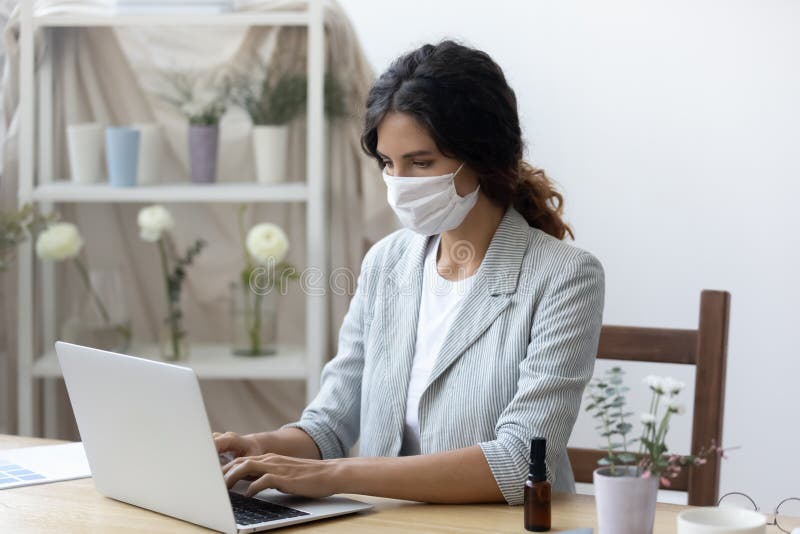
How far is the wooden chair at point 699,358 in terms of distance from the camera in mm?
1617

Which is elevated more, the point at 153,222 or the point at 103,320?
the point at 153,222

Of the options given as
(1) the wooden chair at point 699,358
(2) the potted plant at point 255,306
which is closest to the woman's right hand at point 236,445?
(1) the wooden chair at point 699,358

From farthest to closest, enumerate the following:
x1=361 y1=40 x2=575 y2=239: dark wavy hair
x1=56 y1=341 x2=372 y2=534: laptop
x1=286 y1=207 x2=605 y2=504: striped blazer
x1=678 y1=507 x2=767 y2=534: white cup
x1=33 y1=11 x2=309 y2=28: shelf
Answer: x1=33 y1=11 x2=309 y2=28: shelf, x1=361 y1=40 x2=575 y2=239: dark wavy hair, x1=286 y1=207 x2=605 y2=504: striped blazer, x1=56 y1=341 x2=372 y2=534: laptop, x1=678 y1=507 x2=767 y2=534: white cup

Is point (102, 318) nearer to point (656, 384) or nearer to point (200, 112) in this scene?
point (200, 112)

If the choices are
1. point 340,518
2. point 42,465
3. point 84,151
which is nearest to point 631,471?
point 340,518

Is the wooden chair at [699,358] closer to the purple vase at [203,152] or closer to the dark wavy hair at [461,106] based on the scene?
the dark wavy hair at [461,106]

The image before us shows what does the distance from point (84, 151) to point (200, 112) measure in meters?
0.30

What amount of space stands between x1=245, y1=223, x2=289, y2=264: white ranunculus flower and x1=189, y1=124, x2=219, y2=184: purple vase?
8.8 inches

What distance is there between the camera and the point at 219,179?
108 inches

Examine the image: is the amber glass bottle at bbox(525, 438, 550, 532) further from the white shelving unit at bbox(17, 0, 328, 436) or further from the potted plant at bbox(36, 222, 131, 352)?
the potted plant at bbox(36, 222, 131, 352)

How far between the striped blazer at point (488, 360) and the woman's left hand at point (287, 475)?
0.71 feet

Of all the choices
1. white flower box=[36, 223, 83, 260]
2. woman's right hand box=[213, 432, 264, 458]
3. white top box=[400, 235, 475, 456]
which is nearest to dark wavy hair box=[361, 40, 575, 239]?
white top box=[400, 235, 475, 456]

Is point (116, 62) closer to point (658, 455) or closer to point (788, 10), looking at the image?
point (788, 10)

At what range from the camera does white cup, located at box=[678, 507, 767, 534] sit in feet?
3.44
